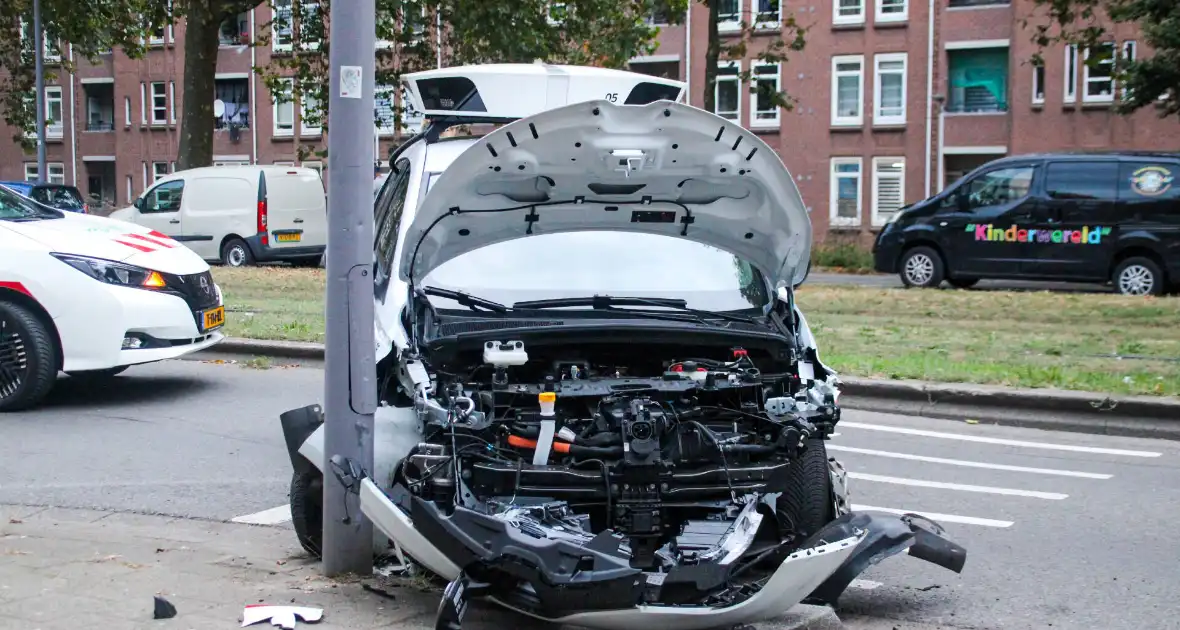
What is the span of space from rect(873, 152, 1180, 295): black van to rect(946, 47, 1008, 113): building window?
19.9 metres

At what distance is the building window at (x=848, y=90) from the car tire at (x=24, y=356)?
117 feet

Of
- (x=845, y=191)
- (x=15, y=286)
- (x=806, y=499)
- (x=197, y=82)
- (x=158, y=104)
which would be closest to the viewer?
(x=806, y=499)

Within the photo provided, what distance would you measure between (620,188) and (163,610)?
244 centimetres

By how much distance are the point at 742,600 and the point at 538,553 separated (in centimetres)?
72

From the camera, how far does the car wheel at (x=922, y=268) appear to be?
2162 cm

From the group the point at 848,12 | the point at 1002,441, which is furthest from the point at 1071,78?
the point at 1002,441

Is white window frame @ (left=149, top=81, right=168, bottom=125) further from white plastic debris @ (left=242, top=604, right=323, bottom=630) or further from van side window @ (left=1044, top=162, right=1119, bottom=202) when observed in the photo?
white plastic debris @ (left=242, top=604, right=323, bottom=630)

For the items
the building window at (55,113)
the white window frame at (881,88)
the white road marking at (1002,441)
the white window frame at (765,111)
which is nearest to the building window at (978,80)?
the white window frame at (881,88)

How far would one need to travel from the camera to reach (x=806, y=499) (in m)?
5.34

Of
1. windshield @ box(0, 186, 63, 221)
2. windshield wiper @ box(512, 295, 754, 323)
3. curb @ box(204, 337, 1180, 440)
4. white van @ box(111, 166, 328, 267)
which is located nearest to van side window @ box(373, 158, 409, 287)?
windshield wiper @ box(512, 295, 754, 323)

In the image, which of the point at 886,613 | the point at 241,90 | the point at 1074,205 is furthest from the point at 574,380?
the point at 241,90

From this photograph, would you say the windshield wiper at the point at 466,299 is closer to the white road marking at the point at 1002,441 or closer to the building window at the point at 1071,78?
the white road marking at the point at 1002,441

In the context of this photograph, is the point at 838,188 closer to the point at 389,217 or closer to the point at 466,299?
the point at 389,217

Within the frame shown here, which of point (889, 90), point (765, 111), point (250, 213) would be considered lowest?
point (250, 213)
